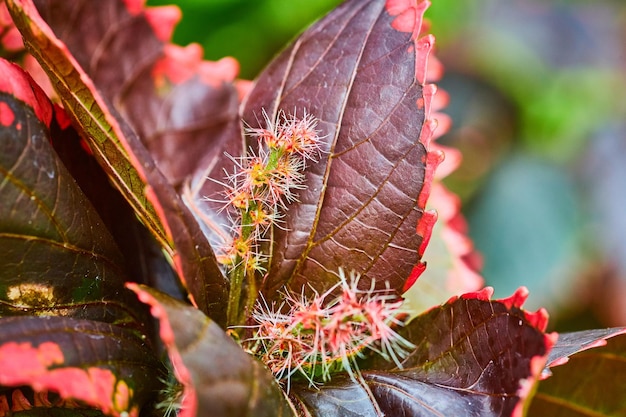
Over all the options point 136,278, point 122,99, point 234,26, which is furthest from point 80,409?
point 234,26

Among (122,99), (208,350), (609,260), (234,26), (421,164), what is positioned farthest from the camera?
(609,260)

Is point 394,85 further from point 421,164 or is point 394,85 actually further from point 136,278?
point 136,278

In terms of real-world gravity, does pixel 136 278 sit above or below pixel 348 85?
below

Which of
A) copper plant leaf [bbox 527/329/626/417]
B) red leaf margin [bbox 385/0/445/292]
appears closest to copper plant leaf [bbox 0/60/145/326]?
red leaf margin [bbox 385/0/445/292]

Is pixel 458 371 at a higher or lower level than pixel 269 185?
lower

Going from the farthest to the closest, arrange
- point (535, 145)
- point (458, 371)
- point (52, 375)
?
point (535, 145)
point (458, 371)
point (52, 375)

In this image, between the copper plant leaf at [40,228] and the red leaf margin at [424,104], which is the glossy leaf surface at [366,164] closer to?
the red leaf margin at [424,104]

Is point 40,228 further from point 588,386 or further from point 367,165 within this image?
point 588,386

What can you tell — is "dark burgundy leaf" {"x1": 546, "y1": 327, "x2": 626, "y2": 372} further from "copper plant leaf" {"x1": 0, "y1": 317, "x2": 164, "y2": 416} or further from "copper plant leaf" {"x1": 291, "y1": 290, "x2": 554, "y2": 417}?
"copper plant leaf" {"x1": 0, "y1": 317, "x2": 164, "y2": 416}

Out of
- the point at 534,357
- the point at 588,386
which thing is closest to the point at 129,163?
A: the point at 534,357
